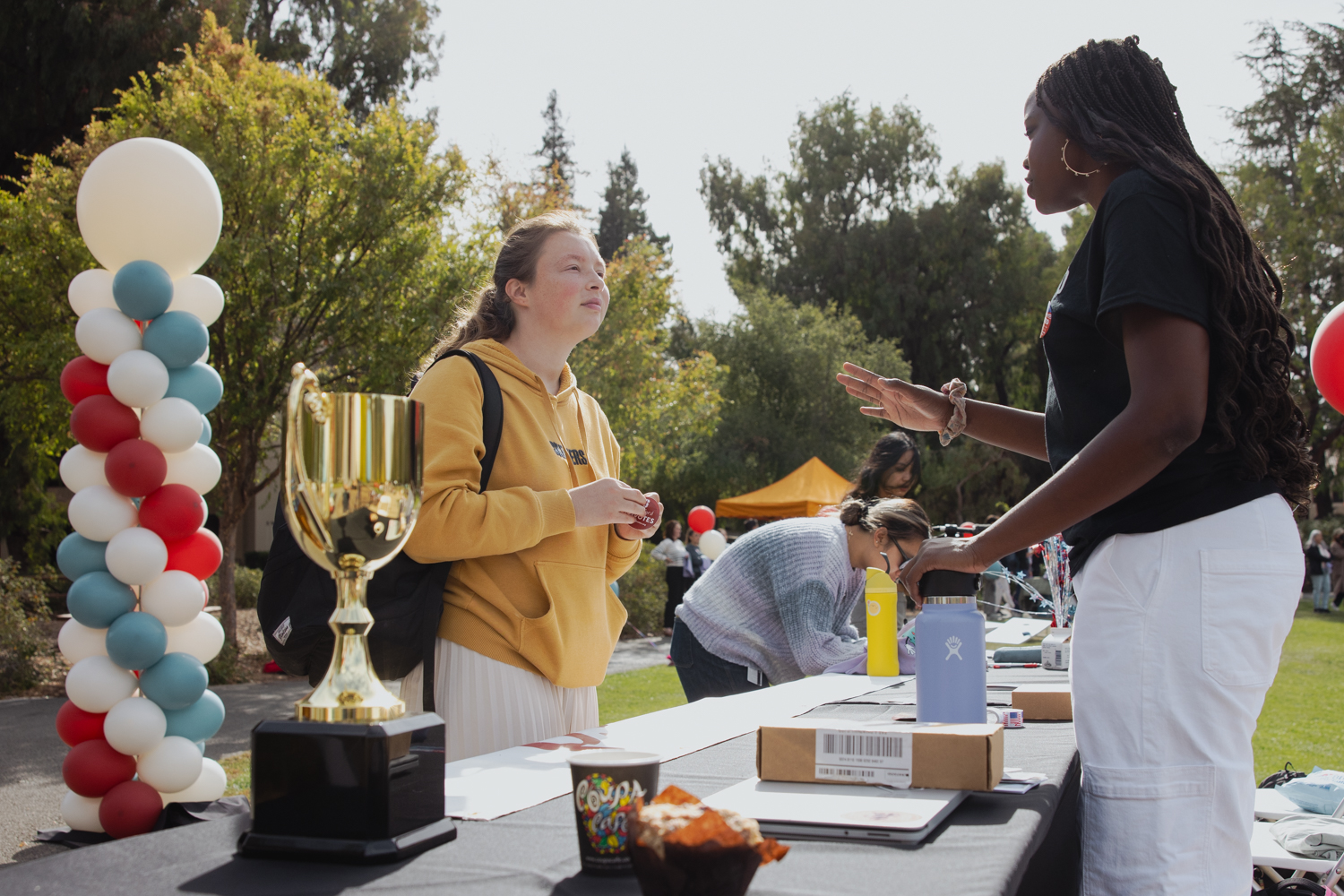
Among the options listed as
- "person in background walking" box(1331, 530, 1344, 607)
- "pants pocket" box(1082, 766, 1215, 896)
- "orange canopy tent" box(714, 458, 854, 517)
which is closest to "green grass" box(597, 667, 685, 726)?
"pants pocket" box(1082, 766, 1215, 896)

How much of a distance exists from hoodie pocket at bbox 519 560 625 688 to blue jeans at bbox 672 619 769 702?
1160 millimetres

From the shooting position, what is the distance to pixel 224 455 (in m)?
9.52

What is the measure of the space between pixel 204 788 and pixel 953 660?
3.43 meters

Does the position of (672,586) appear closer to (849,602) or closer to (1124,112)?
(849,602)

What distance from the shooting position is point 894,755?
125 cm

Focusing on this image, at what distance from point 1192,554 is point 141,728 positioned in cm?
371

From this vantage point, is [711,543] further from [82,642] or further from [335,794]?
[335,794]

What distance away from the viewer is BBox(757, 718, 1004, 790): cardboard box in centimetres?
124

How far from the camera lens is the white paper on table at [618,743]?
1.30 metres

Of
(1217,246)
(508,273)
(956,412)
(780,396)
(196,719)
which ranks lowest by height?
(196,719)

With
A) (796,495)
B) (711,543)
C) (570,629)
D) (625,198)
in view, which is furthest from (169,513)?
(625,198)

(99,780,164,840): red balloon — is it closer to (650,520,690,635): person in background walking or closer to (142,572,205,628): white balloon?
(142,572,205,628): white balloon

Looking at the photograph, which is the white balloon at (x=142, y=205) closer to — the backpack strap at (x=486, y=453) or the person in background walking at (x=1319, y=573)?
the backpack strap at (x=486, y=453)

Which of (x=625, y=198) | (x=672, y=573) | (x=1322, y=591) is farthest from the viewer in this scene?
(x=625, y=198)
